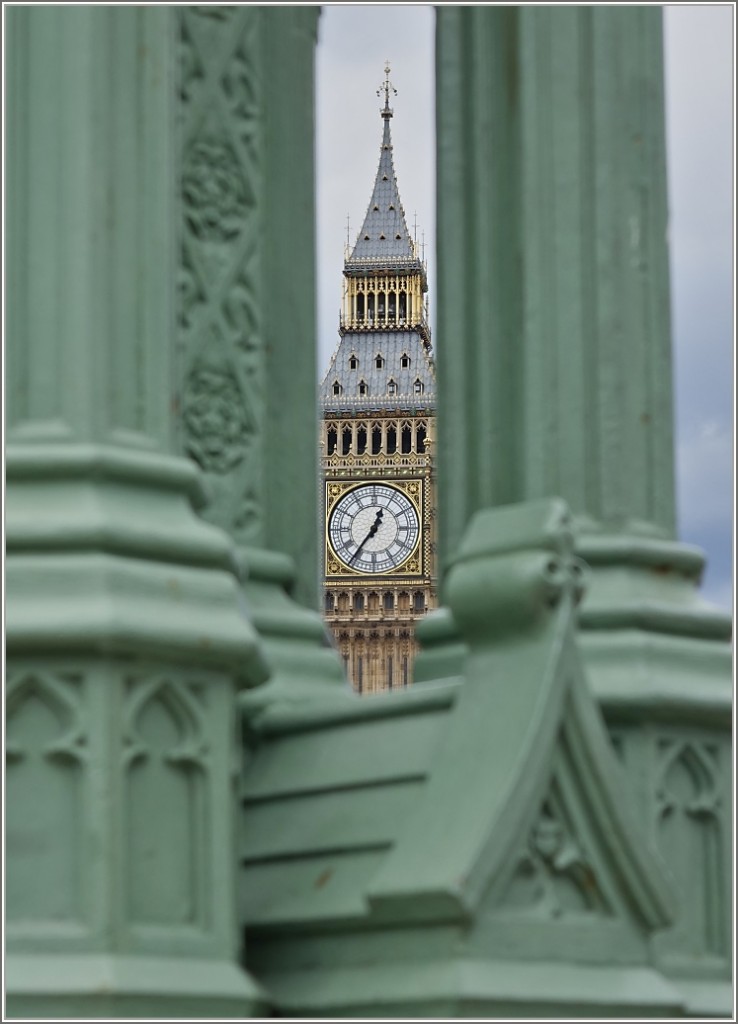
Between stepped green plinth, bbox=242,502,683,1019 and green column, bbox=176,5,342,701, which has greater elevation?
green column, bbox=176,5,342,701

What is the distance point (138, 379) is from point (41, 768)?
84cm

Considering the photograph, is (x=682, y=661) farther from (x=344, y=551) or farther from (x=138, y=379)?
(x=344, y=551)

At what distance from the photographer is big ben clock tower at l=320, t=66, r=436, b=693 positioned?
10631 centimetres

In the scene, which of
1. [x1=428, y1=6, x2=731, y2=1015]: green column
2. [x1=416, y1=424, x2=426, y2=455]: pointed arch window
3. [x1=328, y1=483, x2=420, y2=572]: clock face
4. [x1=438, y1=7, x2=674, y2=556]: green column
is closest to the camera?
[x1=428, y1=6, x2=731, y2=1015]: green column

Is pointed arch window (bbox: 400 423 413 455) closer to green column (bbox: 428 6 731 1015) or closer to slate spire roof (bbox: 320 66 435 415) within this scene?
slate spire roof (bbox: 320 66 435 415)

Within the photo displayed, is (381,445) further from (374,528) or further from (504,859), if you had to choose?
(504,859)

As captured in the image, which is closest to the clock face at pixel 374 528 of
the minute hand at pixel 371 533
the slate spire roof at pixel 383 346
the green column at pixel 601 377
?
the minute hand at pixel 371 533

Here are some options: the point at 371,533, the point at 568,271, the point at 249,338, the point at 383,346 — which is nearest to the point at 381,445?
the point at 371,533

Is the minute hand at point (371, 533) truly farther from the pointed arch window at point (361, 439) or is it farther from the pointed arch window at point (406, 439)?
the pointed arch window at point (406, 439)

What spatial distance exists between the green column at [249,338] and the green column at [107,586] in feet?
3.23

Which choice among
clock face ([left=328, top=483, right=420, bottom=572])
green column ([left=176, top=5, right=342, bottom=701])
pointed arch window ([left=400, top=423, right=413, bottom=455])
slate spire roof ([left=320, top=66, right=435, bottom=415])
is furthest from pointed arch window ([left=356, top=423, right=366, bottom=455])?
green column ([left=176, top=5, right=342, bottom=701])

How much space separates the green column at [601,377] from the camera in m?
5.39

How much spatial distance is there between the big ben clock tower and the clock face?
0.14 feet

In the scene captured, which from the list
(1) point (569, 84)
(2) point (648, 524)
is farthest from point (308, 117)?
(2) point (648, 524)
